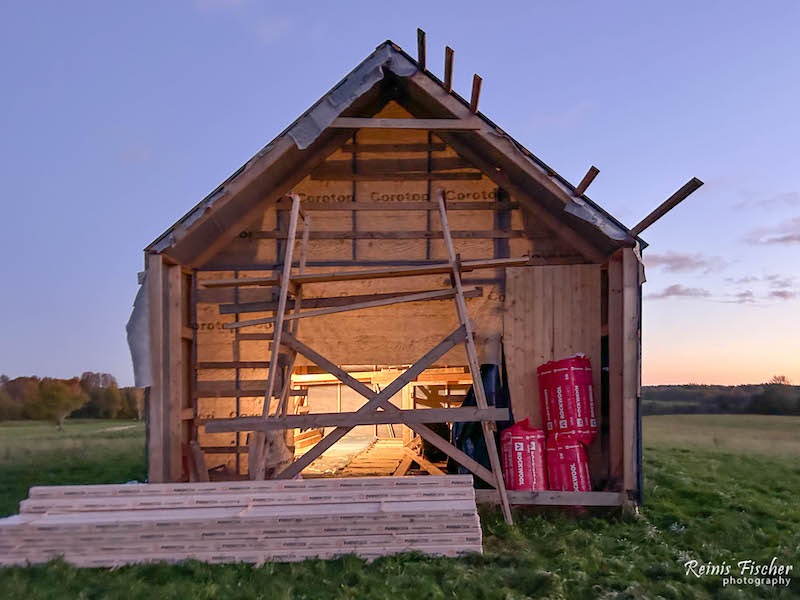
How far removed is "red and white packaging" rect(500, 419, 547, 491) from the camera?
322 inches

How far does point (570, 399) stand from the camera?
821 centimetres

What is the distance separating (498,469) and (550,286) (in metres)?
2.61

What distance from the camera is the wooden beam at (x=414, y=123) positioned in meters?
7.84

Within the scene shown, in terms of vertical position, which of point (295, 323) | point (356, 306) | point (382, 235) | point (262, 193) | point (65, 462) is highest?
point (262, 193)

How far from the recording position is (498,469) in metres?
7.75

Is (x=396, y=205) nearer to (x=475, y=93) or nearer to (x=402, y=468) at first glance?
(x=475, y=93)

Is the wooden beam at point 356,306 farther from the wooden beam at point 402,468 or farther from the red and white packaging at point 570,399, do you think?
the wooden beam at point 402,468

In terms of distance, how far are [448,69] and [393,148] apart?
1987 millimetres

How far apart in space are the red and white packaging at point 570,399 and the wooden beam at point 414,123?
3.20m

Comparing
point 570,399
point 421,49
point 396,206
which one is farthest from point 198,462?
point 421,49

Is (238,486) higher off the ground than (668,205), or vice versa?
(668,205)

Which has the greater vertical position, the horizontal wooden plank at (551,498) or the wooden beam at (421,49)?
the wooden beam at (421,49)

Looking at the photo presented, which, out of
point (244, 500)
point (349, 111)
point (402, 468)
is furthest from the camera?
point (402, 468)

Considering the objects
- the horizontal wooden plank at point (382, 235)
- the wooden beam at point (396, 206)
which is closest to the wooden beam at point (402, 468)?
the horizontal wooden plank at point (382, 235)
